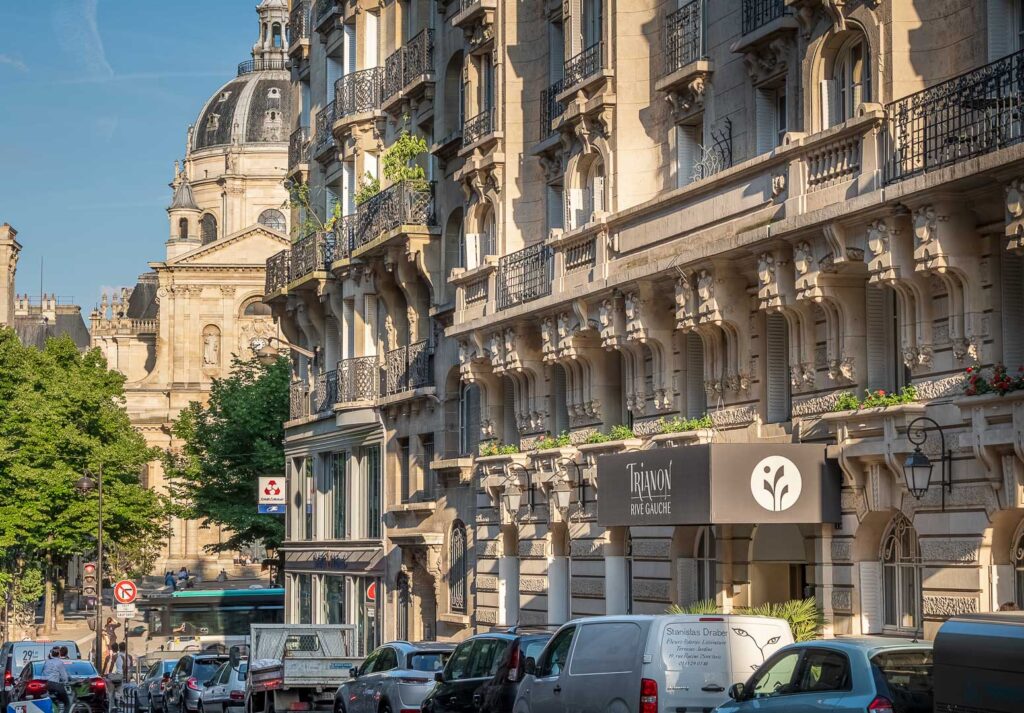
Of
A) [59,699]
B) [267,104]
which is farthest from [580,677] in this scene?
[267,104]

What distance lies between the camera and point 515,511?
1363 inches

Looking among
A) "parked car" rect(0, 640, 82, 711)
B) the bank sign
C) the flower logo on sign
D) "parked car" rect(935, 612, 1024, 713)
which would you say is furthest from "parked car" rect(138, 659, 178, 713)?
"parked car" rect(935, 612, 1024, 713)

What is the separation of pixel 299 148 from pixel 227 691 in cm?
2226

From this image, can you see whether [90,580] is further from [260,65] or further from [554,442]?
[260,65]

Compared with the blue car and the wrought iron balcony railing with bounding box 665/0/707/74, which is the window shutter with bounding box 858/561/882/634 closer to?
the blue car

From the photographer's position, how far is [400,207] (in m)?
41.7

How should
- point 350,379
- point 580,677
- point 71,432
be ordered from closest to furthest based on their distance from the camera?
point 580,677
point 350,379
point 71,432

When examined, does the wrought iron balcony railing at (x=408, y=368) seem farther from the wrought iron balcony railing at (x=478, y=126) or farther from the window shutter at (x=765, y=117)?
the window shutter at (x=765, y=117)

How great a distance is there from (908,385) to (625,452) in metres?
5.84

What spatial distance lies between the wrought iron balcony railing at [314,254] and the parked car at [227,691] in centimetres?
1401

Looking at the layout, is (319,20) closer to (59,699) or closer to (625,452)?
(59,699)

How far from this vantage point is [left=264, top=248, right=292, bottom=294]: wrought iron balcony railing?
2056 inches

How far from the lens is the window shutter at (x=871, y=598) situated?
2309cm

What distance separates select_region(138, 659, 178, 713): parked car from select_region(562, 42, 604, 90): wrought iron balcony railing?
675 inches
